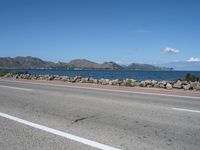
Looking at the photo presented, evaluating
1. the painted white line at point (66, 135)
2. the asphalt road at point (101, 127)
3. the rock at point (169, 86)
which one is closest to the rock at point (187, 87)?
the rock at point (169, 86)

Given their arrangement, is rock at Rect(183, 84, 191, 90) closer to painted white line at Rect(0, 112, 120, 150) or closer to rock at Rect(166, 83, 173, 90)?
rock at Rect(166, 83, 173, 90)

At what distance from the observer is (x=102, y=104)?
11062mm

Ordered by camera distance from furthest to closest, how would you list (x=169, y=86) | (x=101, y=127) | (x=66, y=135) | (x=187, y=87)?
(x=169, y=86) → (x=187, y=87) → (x=101, y=127) → (x=66, y=135)

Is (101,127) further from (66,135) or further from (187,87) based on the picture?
(187,87)

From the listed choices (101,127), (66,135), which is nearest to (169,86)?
(101,127)

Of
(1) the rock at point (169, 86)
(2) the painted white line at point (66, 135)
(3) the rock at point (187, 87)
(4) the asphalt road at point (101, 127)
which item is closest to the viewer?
(2) the painted white line at point (66, 135)

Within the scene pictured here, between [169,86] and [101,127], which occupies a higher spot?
[169,86]

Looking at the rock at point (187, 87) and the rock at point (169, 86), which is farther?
the rock at point (169, 86)

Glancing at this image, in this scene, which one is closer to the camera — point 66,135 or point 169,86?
point 66,135

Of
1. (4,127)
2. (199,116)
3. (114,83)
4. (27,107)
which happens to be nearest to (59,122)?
(4,127)

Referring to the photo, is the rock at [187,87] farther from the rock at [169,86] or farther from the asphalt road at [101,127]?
the asphalt road at [101,127]

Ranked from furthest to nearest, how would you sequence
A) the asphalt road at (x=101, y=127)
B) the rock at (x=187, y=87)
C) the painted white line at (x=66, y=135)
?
the rock at (x=187, y=87) → the asphalt road at (x=101, y=127) → the painted white line at (x=66, y=135)

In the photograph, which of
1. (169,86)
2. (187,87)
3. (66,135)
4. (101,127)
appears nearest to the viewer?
(66,135)

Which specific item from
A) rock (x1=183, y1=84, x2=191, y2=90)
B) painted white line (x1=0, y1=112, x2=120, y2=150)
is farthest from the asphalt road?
rock (x1=183, y1=84, x2=191, y2=90)
